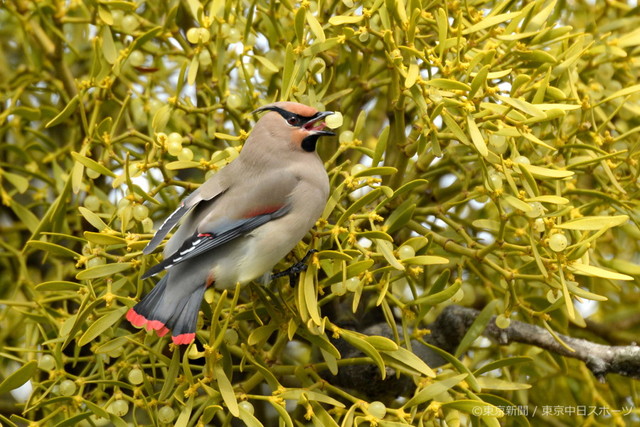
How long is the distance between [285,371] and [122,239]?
1.34 ft

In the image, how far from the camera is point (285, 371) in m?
1.77

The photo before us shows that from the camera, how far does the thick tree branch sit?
1.86m

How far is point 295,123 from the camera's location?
6.18ft

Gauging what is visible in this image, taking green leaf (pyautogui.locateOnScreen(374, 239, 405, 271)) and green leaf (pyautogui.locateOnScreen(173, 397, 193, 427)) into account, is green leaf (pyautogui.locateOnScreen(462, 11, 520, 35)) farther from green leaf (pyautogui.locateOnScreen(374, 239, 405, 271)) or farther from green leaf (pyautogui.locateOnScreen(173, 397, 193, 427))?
green leaf (pyautogui.locateOnScreen(173, 397, 193, 427))

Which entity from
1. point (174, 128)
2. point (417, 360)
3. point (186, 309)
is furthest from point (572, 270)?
point (174, 128)

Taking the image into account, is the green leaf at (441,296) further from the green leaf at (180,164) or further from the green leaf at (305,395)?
the green leaf at (180,164)

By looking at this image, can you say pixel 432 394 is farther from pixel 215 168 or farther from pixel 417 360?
pixel 215 168

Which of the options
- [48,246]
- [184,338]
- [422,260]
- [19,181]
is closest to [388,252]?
[422,260]

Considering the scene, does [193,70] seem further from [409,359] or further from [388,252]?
[409,359]

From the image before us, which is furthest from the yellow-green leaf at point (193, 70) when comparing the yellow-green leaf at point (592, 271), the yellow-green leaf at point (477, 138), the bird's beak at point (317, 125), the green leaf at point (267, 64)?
the yellow-green leaf at point (592, 271)

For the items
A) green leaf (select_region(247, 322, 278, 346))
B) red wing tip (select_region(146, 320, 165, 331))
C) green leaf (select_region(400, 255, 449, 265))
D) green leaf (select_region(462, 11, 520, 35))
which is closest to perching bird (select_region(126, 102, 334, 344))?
red wing tip (select_region(146, 320, 165, 331))

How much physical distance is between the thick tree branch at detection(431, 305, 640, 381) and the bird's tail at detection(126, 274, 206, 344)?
62 centimetres

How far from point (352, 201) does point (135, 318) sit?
0.54m

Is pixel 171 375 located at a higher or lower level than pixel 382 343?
lower
